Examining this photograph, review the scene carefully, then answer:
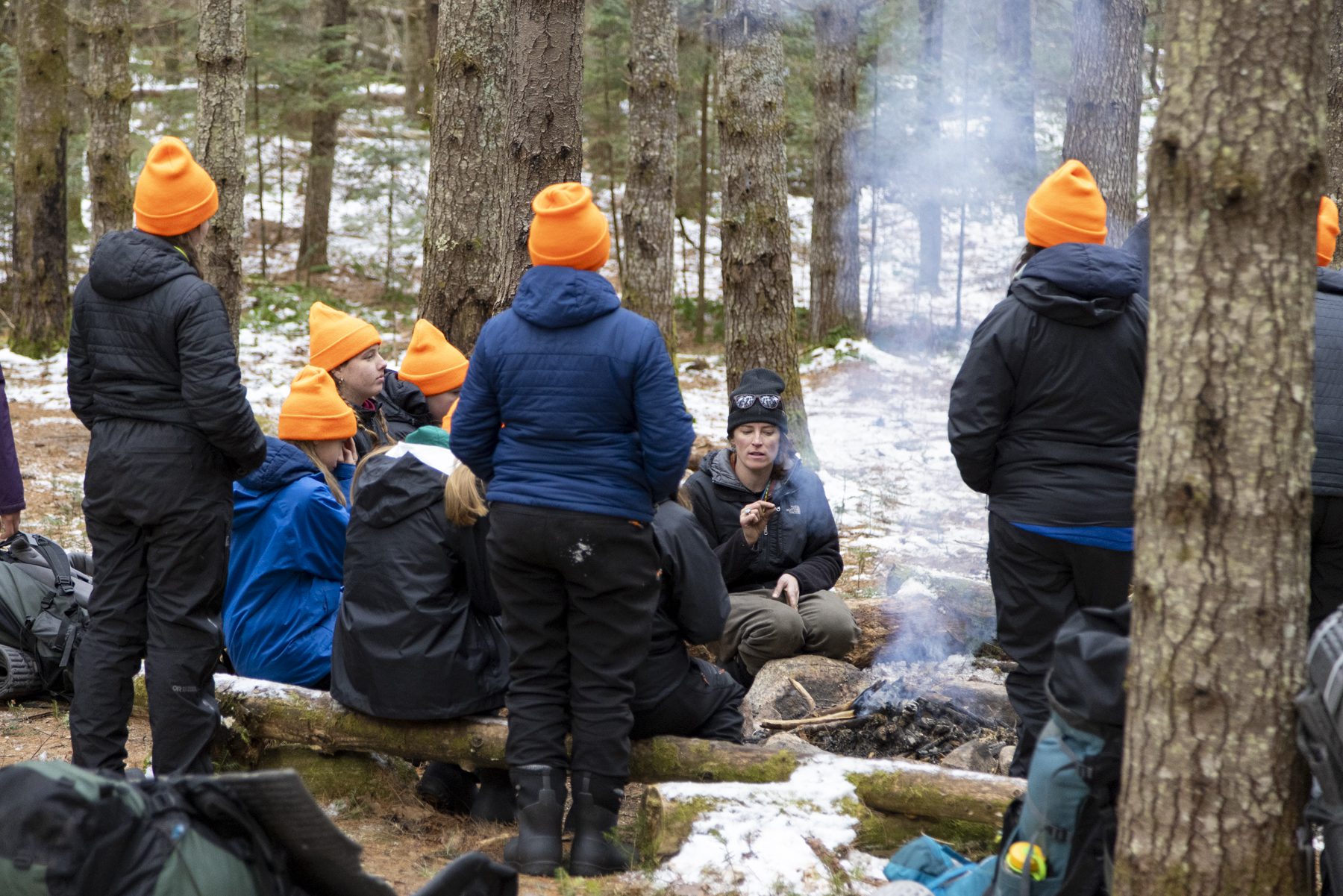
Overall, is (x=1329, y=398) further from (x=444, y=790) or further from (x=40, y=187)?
(x=40, y=187)

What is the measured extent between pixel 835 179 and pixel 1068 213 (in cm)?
1269

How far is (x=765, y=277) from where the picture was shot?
9109 mm

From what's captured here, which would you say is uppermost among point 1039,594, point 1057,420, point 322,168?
point 322,168

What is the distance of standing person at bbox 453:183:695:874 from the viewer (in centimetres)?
371

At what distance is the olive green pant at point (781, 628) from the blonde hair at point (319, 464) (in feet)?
6.05

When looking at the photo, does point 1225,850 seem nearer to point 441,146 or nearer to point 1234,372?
point 1234,372

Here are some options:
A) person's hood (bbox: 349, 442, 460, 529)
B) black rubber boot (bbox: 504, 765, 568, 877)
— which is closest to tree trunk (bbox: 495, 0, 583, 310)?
person's hood (bbox: 349, 442, 460, 529)

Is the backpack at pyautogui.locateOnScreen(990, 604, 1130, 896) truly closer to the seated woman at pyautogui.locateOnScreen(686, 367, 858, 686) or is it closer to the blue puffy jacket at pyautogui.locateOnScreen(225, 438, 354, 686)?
the seated woman at pyautogui.locateOnScreen(686, 367, 858, 686)

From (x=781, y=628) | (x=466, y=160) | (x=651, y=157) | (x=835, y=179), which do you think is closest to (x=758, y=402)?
(x=781, y=628)

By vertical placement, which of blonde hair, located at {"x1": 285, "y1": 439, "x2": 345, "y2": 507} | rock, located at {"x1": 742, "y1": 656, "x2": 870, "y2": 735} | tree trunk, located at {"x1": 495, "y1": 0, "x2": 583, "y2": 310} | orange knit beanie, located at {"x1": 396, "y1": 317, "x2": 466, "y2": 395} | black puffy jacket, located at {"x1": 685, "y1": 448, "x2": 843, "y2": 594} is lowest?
rock, located at {"x1": 742, "y1": 656, "x2": 870, "y2": 735}

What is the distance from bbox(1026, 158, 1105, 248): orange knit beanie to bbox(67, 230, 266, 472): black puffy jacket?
278 centimetres

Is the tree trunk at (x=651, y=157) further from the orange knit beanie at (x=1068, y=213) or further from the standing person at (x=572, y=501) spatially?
the standing person at (x=572, y=501)

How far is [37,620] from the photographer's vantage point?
5367 mm

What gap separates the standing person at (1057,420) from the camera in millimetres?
3883
